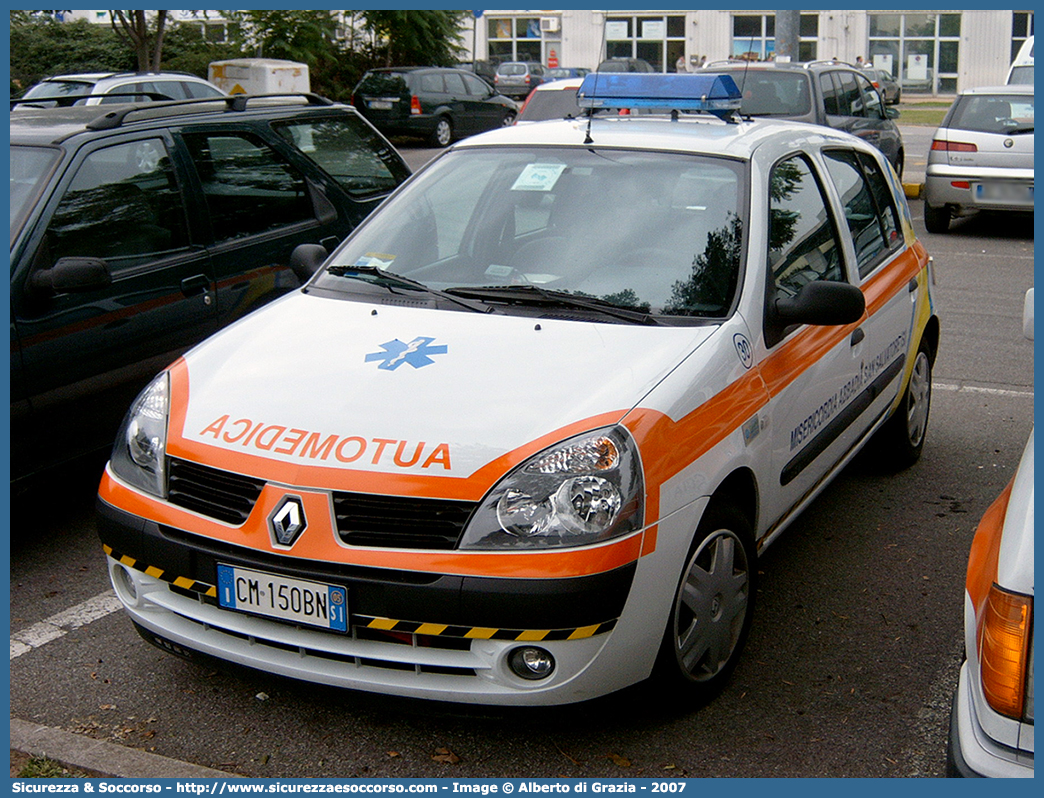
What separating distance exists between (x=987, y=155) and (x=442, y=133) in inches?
555

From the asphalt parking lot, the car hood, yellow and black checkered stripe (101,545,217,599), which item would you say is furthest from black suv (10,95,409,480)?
yellow and black checkered stripe (101,545,217,599)

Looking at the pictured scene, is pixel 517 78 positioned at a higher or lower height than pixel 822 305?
higher

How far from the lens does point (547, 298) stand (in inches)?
148

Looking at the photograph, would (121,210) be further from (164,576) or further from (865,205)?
(865,205)

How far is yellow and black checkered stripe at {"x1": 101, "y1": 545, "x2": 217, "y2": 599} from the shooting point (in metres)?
3.10

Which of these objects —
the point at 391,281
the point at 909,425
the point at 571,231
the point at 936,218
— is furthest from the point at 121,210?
the point at 936,218

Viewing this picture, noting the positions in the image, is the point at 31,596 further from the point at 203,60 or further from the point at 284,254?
the point at 203,60

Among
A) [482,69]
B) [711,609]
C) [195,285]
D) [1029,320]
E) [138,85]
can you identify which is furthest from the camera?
[482,69]

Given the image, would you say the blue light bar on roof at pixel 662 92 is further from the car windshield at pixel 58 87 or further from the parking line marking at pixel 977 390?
the car windshield at pixel 58 87

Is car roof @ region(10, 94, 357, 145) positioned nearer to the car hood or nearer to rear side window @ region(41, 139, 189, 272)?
rear side window @ region(41, 139, 189, 272)

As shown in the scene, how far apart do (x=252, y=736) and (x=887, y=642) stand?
2.08m

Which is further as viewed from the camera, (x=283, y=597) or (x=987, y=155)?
(x=987, y=155)

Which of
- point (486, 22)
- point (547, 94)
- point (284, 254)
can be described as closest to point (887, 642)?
point (284, 254)

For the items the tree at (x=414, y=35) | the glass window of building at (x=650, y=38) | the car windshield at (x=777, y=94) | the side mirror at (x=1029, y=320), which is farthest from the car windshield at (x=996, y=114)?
the glass window of building at (x=650, y=38)
